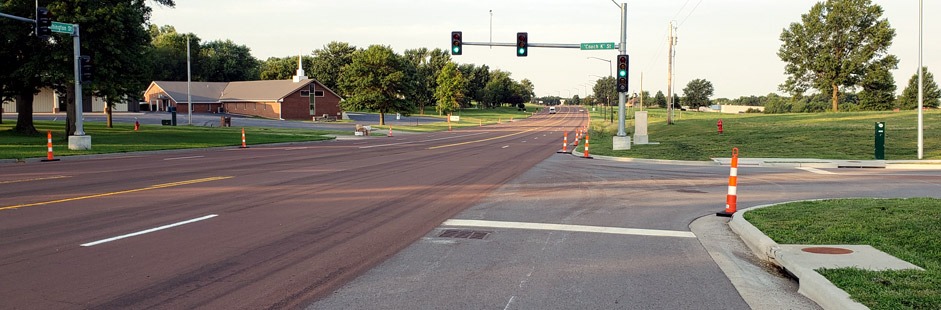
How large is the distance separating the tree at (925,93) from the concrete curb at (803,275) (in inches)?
3782

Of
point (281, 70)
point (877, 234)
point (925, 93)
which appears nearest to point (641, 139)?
point (877, 234)

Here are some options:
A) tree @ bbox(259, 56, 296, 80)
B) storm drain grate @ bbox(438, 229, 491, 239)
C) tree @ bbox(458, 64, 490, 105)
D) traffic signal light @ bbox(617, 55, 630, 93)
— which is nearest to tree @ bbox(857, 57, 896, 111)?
traffic signal light @ bbox(617, 55, 630, 93)

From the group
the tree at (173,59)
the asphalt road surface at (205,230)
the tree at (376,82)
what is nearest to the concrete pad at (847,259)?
the asphalt road surface at (205,230)

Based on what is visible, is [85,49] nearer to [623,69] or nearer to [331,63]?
[623,69]

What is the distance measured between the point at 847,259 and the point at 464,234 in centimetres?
450

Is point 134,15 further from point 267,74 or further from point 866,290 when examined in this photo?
point 267,74

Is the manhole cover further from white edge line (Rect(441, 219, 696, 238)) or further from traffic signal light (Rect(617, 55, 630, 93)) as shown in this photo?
traffic signal light (Rect(617, 55, 630, 93))

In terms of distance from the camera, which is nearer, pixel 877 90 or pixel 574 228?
pixel 574 228

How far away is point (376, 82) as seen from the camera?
7569cm

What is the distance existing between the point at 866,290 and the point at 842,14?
80516mm

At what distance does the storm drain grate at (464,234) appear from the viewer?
866 centimetres

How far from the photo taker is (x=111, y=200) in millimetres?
11586

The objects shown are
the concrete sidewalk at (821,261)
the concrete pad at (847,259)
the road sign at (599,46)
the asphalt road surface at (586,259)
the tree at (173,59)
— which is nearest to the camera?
the concrete sidewalk at (821,261)

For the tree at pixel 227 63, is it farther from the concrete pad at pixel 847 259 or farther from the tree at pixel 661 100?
the concrete pad at pixel 847 259
